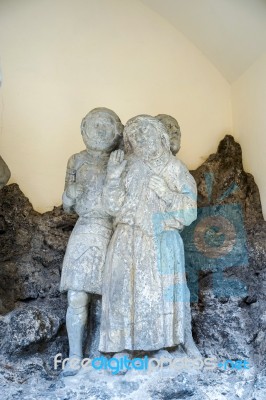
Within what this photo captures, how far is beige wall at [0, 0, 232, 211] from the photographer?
179 inches

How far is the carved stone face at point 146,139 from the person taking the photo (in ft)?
10.9

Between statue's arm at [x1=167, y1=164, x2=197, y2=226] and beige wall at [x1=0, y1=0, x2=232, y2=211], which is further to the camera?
beige wall at [x1=0, y1=0, x2=232, y2=211]

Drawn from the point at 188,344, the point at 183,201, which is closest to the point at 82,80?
the point at 183,201

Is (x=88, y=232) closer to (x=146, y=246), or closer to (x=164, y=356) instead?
(x=146, y=246)

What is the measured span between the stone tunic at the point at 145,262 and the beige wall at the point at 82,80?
141 centimetres

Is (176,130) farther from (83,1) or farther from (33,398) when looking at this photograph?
(33,398)

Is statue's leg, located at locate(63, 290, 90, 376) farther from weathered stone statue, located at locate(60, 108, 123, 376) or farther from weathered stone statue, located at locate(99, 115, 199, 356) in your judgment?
weathered stone statue, located at locate(99, 115, 199, 356)

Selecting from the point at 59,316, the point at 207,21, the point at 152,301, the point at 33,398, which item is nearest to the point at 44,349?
the point at 59,316

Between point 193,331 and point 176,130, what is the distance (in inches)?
58.8

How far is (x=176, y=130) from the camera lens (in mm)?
3969

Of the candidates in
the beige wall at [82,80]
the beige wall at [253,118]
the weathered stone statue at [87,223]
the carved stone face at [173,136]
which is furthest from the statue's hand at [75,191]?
the beige wall at [253,118]

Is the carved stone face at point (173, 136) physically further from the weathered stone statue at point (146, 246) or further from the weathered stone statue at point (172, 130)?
the weathered stone statue at point (146, 246)

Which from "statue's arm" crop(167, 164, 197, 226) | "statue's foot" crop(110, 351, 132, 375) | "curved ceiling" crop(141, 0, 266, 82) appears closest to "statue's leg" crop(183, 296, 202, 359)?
"statue's foot" crop(110, 351, 132, 375)

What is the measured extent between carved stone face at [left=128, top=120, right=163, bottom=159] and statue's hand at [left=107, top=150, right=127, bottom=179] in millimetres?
127
